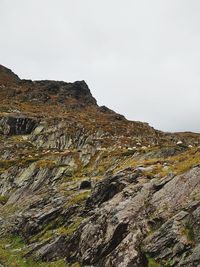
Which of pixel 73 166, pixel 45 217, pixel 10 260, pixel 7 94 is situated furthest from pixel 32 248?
pixel 7 94

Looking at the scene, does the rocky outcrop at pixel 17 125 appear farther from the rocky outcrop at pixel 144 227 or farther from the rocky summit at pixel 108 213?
the rocky outcrop at pixel 144 227

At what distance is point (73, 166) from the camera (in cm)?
7294

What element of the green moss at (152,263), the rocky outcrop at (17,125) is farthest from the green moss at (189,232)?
the rocky outcrop at (17,125)

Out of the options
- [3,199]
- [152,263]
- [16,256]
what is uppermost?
[152,263]

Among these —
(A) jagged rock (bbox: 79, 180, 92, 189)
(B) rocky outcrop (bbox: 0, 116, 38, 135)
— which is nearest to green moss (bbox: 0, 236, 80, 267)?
(A) jagged rock (bbox: 79, 180, 92, 189)

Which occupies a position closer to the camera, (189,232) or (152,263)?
(152,263)

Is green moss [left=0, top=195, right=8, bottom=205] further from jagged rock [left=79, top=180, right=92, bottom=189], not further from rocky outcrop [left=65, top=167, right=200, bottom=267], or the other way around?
rocky outcrop [left=65, top=167, right=200, bottom=267]

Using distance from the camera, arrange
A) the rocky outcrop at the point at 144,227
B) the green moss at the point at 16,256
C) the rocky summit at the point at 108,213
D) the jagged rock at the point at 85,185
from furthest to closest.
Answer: the jagged rock at the point at 85,185 < the green moss at the point at 16,256 < the rocky summit at the point at 108,213 < the rocky outcrop at the point at 144,227

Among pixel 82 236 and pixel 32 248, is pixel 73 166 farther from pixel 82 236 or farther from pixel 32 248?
pixel 82 236

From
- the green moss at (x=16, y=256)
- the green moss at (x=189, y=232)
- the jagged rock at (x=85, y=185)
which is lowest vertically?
the green moss at (x=16, y=256)

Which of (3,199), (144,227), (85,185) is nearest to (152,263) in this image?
(144,227)

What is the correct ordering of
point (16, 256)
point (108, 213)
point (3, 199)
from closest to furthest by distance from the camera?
1. point (108, 213)
2. point (16, 256)
3. point (3, 199)

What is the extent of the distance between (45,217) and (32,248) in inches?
241

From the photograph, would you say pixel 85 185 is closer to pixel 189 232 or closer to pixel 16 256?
pixel 16 256
